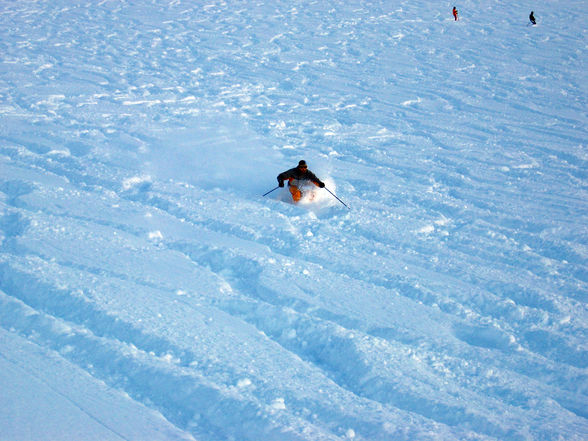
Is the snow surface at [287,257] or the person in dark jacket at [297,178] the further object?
the person in dark jacket at [297,178]

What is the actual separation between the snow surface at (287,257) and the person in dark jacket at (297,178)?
0.16m

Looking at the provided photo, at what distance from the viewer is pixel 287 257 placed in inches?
155

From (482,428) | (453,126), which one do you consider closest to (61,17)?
(453,126)

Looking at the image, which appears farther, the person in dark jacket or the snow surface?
the person in dark jacket

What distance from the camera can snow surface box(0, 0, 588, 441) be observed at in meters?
2.69

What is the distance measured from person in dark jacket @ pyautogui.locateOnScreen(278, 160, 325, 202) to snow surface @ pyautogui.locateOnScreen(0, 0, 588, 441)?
165 millimetres

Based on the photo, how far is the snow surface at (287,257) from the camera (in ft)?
8.84

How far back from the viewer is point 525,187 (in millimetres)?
5219

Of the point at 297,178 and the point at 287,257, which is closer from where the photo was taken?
the point at 287,257

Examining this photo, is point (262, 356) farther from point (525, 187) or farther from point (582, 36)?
point (582, 36)

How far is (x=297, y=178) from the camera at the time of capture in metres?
4.62

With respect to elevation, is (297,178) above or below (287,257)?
above

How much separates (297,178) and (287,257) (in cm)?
98

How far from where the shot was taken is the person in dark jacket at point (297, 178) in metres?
4.57
